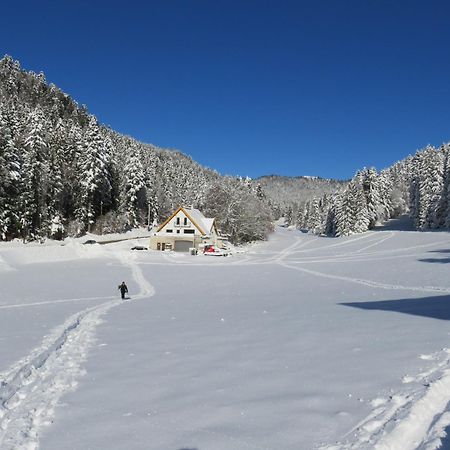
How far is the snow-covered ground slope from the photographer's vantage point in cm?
543

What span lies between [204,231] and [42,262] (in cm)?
2648

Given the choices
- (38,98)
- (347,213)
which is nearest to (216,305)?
(347,213)

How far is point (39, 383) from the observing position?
8.39m

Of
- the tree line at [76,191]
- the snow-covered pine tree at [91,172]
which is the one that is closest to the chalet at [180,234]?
the tree line at [76,191]

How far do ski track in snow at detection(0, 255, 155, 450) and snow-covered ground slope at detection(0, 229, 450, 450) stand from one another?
0.03 metres

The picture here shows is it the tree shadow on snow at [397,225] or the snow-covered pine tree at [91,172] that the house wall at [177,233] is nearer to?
the snow-covered pine tree at [91,172]

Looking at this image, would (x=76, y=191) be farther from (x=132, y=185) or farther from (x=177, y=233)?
(x=177, y=233)

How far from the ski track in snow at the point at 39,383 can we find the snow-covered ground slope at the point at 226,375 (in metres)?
0.03

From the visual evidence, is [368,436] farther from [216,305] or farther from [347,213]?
[347,213]

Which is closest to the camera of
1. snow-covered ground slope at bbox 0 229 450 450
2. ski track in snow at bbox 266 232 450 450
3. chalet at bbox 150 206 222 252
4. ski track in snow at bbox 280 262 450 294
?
ski track in snow at bbox 266 232 450 450

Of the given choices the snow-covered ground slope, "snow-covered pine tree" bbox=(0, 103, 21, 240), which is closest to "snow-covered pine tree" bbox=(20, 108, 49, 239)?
"snow-covered pine tree" bbox=(0, 103, 21, 240)

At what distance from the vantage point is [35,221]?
59.4 metres

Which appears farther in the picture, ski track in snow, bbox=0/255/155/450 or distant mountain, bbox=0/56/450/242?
distant mountain, bbox=0/56/450/242

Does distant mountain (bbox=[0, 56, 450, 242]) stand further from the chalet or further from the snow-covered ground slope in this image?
the snow-covered ground slope
